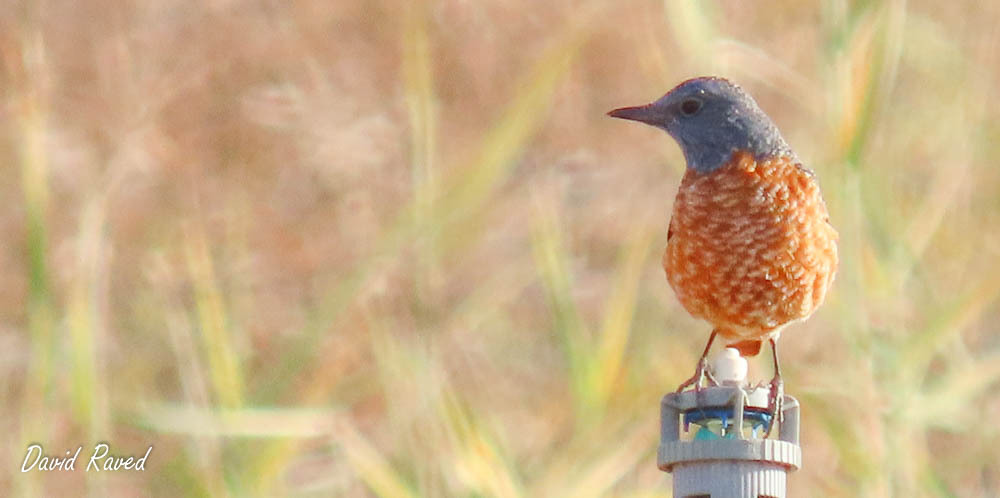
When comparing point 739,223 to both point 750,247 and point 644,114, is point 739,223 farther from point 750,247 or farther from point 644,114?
point 644,114

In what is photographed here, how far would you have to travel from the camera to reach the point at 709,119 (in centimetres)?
301

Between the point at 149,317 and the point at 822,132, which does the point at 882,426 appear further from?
the point at 149,317

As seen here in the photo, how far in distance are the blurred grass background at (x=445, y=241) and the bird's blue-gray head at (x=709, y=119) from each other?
Answer: 32 centimetres

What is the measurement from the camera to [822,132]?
440 cm

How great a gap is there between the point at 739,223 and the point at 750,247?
60 millimetres

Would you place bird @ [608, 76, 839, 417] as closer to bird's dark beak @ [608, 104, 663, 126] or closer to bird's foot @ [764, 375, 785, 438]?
bird's dark beak @ [608, 104, 663, 126]

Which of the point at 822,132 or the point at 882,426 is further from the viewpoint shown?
the point at 822,132

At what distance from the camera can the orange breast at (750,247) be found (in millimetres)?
2840

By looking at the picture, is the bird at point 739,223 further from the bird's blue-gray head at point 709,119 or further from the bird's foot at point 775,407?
the bird's foot at point 775,407

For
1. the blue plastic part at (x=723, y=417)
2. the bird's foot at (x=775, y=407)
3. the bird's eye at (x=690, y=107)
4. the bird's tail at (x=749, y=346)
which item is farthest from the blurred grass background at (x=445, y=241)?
the blue plastic part at (x=723, y=417)

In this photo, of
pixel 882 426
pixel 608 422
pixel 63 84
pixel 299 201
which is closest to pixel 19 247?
pixel 63 84

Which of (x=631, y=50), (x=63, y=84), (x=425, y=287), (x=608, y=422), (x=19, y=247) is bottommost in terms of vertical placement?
(x=608, y=422)

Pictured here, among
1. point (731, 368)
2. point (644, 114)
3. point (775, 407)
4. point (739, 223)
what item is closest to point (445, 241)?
point (644, 114)

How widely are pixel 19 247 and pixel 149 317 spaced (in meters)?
0.57
